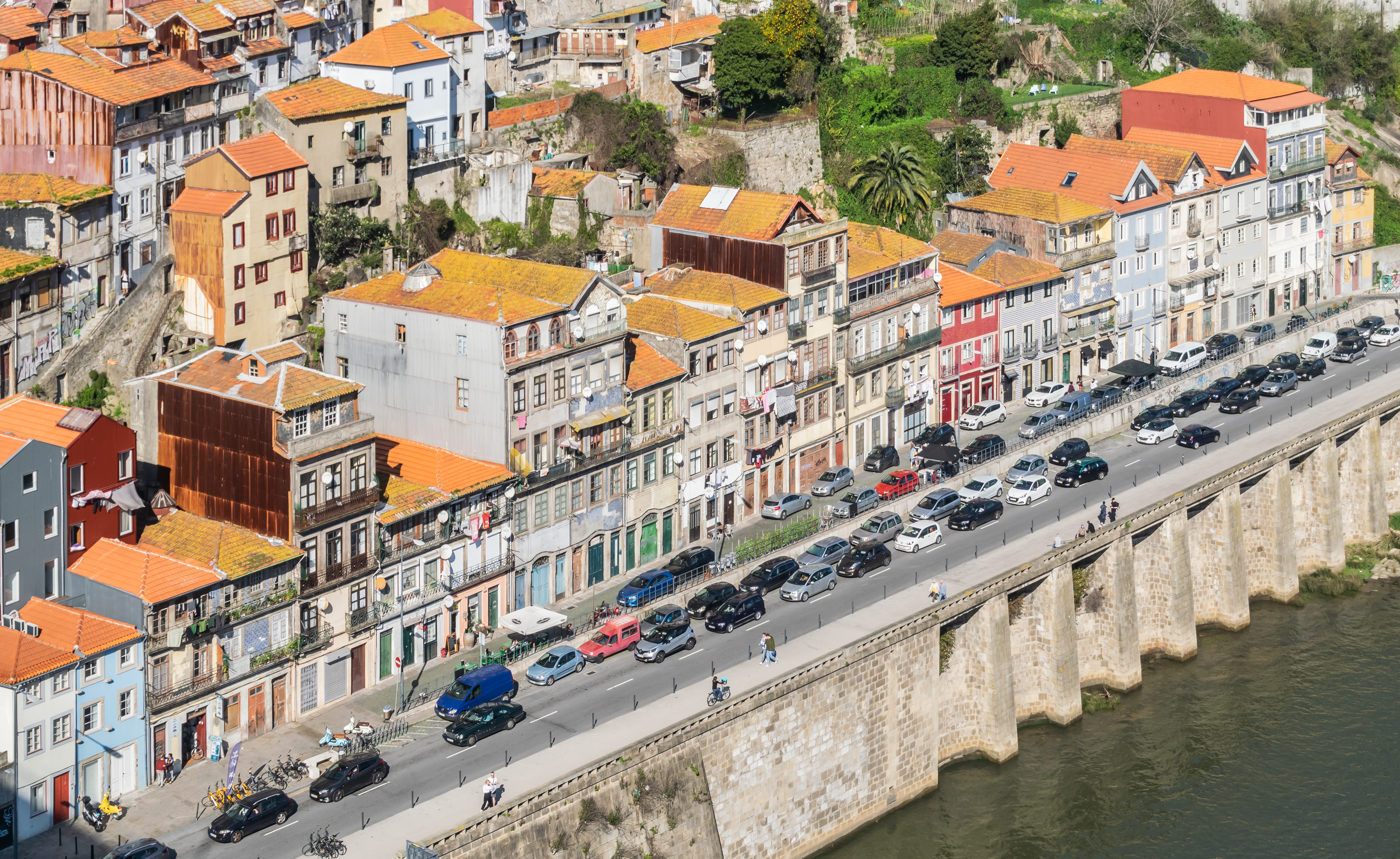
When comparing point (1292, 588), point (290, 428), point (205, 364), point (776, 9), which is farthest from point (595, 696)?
point (776, 9)

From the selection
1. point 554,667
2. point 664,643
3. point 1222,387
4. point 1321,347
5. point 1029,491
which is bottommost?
point 554,667

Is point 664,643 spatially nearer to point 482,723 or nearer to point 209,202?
point 482,723

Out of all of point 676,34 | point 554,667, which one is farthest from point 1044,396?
point 554,667

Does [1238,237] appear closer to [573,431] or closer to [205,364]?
[573,431]

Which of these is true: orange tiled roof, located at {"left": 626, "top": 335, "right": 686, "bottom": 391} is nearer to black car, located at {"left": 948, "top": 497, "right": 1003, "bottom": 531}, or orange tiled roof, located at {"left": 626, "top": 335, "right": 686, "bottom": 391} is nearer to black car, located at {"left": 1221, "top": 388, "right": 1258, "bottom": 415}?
black car, located at {"left": 948, "top": 497, "right": 1003, "bottom": 531}

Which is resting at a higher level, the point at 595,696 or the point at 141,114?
the point at 141,114

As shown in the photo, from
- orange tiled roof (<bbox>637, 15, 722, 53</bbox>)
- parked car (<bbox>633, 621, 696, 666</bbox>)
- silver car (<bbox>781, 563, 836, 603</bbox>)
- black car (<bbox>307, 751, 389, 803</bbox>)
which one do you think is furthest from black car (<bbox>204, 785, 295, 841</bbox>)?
orange tiled roof (<bbox>637, 15, 722, 53</bbox>)
